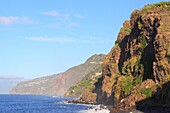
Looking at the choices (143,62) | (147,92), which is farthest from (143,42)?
(147,92)

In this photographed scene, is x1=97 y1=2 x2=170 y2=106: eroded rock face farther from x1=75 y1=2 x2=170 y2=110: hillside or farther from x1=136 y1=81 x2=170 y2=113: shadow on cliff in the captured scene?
x1=136 y1=81 x2=170 y2=113: shadow on cliff

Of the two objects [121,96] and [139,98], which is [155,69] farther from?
[121,96]

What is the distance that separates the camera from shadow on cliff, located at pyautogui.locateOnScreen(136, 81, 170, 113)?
114m

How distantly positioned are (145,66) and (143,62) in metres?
2.93

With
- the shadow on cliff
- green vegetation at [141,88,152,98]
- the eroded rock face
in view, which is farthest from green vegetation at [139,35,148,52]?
the shadow on cliff

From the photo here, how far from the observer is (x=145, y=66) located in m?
155

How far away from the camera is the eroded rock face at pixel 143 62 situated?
444 ft

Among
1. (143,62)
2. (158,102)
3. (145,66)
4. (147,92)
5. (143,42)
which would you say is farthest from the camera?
(143,42)

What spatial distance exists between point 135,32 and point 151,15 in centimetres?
2067

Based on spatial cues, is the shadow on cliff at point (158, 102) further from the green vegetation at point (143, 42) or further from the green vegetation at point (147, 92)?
the green vegetation at point (143, 42)

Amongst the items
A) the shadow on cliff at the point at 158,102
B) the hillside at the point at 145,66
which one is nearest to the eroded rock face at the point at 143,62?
the hillside at the point at 145,66

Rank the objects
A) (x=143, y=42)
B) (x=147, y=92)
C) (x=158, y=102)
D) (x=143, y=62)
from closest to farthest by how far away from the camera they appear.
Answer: (x=158, y=102)
(x=147, y=92)
(x=143, y=62)
(x=143, y=42)

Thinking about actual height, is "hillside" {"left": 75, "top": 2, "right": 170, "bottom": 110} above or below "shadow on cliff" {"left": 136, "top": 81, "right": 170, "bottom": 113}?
above

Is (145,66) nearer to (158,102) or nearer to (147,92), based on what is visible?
(147,92)
